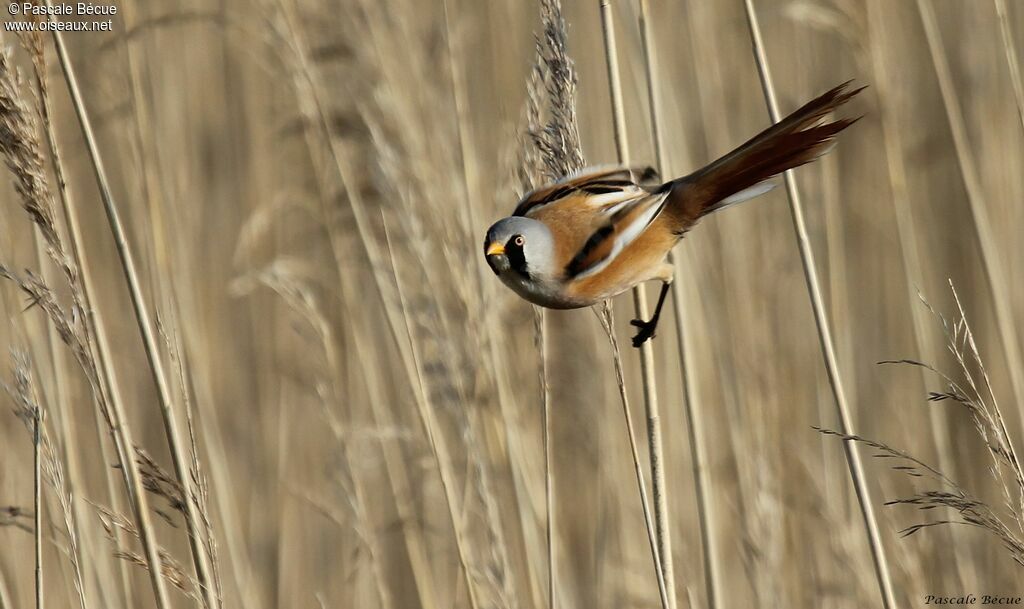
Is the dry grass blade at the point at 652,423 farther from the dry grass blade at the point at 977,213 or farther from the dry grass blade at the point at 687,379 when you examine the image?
the dry grass blade at the point at 977,213

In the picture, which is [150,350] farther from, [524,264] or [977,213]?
[977,213]

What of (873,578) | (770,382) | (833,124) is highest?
(833,124)

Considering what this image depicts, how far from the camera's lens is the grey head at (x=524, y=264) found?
1624 millimetres

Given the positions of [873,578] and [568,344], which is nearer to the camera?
[873,578]

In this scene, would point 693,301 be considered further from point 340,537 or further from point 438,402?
point 340,537

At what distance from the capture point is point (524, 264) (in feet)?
5.33

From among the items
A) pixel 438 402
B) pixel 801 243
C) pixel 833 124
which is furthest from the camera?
pixel 438 402

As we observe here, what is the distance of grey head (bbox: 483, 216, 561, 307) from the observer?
1.62 m

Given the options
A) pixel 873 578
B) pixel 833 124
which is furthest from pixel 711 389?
pixel 833 124

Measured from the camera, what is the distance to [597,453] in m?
2.85

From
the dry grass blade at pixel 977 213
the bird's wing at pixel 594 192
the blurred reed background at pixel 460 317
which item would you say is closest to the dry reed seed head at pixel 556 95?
the blurred reed background at pixel 460 317

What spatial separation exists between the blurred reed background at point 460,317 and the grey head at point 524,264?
0.10 metres

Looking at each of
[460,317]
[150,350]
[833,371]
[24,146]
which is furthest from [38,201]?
[833,371]

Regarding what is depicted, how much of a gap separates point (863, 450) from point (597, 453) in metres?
0.92
